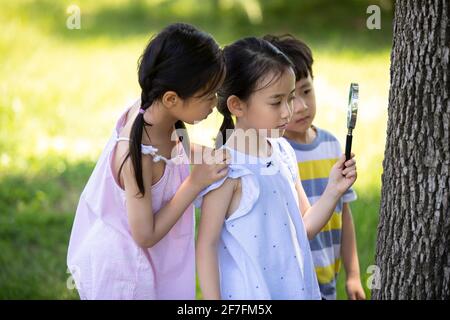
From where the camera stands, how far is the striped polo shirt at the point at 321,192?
127 inches

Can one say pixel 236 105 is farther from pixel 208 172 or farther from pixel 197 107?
pixel 208 172

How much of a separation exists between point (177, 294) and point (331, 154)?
916mm

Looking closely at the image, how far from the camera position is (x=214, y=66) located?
257cm

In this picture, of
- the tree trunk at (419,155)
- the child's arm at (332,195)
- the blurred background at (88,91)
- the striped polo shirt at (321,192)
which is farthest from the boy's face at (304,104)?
the blurred background at (88,91)

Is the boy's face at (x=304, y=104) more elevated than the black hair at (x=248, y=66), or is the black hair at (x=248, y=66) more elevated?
the black hair at (x=248, y=66)

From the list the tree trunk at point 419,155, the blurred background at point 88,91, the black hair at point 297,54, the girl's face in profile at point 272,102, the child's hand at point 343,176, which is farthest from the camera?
the blurred background at point 88,91

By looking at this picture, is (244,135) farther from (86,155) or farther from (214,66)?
(86,155)

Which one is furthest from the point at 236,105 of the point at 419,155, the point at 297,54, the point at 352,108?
the point at 419,155

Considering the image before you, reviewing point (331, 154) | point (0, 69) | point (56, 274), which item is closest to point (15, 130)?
A: point (0, 69)

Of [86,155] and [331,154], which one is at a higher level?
[331,154]

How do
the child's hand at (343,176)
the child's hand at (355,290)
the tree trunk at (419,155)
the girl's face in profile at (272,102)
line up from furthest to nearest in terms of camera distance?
the child's hand at (355,290) < the child's hand at (343,176) < the girl's face in profile at (272,102) < the tree trunk at (419,155)

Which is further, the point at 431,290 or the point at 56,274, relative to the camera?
the point at 56,274

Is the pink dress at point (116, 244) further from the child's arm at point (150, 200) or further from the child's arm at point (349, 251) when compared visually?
the child's arm at point (349, 251)

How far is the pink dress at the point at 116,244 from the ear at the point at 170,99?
0.58 feet
